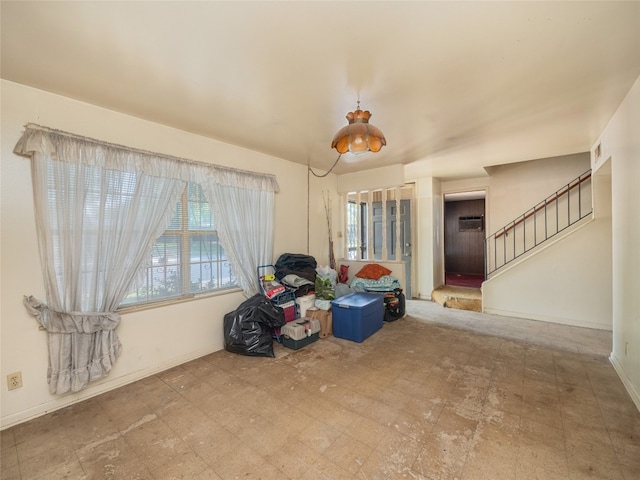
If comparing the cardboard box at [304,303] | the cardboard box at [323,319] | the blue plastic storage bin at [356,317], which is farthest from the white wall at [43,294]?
the blue plastic storage bin at [356,317]

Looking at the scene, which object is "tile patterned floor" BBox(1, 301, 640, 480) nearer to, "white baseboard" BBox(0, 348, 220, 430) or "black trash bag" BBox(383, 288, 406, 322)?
"white baseboard" BBox(0, 348, 220, 430)

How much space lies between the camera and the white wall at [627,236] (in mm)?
2096

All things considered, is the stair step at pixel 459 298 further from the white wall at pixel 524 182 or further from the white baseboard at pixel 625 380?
the white baseboard at pixel 625 380

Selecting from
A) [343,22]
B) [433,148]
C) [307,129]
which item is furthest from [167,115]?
[433,148]

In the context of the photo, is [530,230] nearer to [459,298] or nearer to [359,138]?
[459,298]

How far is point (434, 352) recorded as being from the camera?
3.03m

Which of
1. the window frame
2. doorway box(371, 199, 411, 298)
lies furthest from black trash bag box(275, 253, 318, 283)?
doorway box(371, 199, 411, 298)

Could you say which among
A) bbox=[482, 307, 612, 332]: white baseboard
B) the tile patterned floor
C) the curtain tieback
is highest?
the curtain tieback

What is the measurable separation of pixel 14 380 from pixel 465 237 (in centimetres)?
862

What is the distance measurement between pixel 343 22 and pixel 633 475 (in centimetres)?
290

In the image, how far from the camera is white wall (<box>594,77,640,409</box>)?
2.10 m

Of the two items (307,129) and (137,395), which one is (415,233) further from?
(137,395)

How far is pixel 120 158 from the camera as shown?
2439 millimetres

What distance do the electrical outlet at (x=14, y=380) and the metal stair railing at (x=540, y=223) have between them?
6.44 meters
